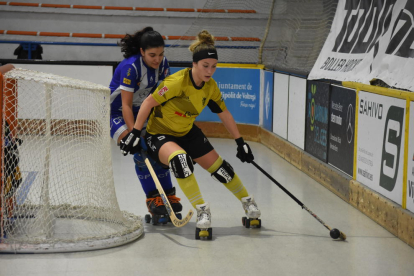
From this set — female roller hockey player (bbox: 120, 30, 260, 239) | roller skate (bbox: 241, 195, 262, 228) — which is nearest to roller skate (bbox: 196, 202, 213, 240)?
female roller hockey player (bbox: 120, 30, 260, 239)

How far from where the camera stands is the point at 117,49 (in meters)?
12.4

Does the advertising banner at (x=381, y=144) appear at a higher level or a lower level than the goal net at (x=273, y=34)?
lower

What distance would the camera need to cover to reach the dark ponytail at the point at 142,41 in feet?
14.4

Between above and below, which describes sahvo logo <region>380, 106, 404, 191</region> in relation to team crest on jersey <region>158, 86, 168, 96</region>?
below

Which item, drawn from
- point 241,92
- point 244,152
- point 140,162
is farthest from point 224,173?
point 241,92

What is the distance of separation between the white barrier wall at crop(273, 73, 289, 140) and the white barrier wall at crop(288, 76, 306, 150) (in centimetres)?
18

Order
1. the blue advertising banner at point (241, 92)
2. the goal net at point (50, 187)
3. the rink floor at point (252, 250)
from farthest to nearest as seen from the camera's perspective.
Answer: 1. the blue advertising banner at point (241, 92)
2. the goal net at point (50, 187)
3. the rink floor at point (252, 250)

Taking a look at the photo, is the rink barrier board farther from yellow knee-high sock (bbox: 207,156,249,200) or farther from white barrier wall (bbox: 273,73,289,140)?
yellow knee-high sock (bbox: 207,156,249,200)

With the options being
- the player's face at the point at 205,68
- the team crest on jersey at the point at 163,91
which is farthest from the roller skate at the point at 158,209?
the player's face at the point at 205,68

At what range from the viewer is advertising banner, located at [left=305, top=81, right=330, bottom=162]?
239 inches

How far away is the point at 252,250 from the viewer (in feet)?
12.9

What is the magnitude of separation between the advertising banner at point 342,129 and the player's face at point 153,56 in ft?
6.07

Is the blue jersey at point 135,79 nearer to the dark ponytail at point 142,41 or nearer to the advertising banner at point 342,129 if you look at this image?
the dark ponytail at point 142,41

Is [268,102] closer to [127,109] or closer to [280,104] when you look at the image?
[280,104]
